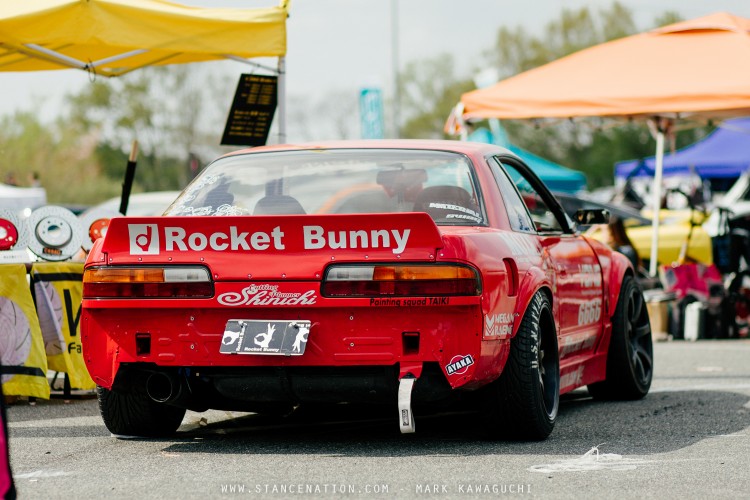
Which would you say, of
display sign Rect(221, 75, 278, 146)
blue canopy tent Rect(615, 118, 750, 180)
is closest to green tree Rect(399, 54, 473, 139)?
blue canopy tent Rect(615, 118, 750, 180)

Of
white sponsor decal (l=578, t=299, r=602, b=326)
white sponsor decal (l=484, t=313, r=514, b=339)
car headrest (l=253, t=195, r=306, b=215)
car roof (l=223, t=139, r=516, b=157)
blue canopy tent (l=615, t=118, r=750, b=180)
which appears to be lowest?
blue canopy tent (l=615, t=118, r=750, b=180)

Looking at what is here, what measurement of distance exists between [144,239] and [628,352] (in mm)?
3300

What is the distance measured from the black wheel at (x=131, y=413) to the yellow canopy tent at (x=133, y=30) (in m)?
2.88

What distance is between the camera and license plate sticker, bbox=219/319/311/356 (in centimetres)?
502

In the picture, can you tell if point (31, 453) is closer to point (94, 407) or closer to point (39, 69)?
point (94, 407)

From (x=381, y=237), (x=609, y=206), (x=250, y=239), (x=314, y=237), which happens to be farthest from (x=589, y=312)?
(x=609, y=206)

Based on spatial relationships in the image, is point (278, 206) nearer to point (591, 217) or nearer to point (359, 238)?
point (359, 238)

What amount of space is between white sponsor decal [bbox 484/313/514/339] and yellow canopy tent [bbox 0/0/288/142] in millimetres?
3659

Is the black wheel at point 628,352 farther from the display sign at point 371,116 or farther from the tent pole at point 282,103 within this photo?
the display sign at point 371,116

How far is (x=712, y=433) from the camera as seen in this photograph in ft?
19.8

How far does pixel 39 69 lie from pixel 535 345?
5.42m

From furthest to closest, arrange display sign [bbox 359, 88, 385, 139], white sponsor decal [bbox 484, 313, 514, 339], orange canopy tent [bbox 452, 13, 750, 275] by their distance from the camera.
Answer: display sign [bbox 359, 88, 385, 139] → orange canopy tent [bbox 452, 13, 750, 275] → white sponsor decal [bbox 484, 313, 514, 339]

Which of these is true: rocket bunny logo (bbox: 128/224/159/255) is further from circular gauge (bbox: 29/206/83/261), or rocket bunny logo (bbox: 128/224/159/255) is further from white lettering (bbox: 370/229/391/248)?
circular gauge (bbox: 29/206/83/261)

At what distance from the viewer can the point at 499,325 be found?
5.21m
